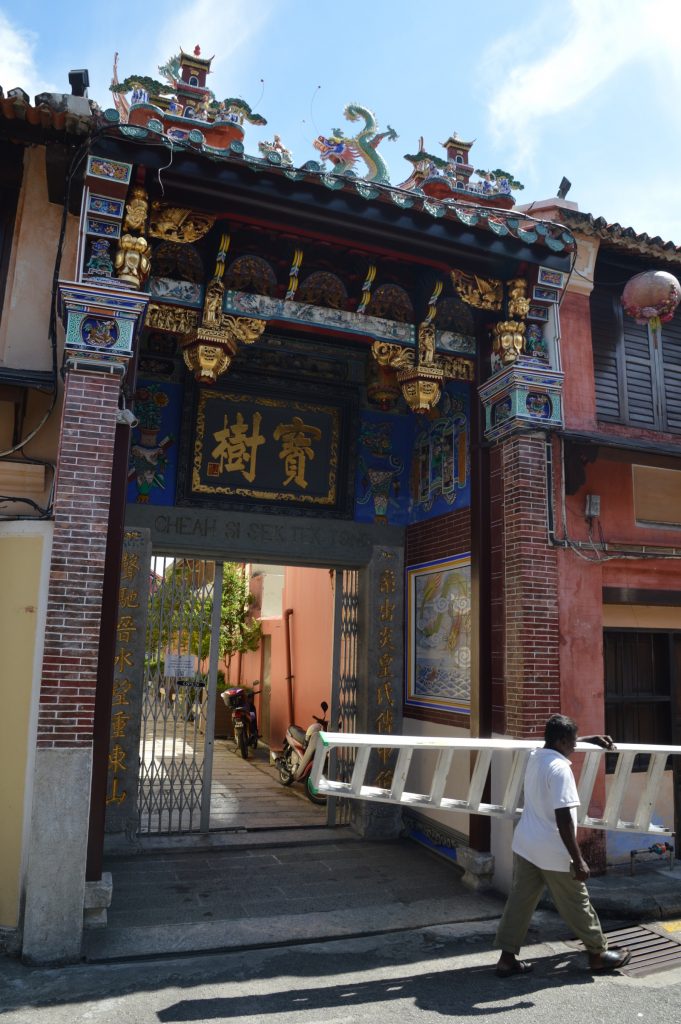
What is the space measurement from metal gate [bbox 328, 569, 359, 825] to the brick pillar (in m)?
3.86

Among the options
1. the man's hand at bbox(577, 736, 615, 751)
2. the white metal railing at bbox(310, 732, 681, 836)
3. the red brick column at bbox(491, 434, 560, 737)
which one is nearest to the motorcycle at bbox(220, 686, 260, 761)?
the red brick column at bbox(491, 434, 560, 737)

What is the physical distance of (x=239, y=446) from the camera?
839cm

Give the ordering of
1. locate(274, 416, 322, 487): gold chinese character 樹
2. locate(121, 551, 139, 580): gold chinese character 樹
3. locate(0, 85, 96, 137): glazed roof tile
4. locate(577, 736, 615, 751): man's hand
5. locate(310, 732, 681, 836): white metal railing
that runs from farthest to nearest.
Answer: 1. locate(274, 416, 322, 487): gold chinese character 樹
2. locate(121, 551, 139, 580): gold chinese character 樹
3. locate(0, 85, 96, 137): glazed roof tile
4. locate(577, 736, 615, 751): man's hand
5. locate(310, 732, 681, 836): white metal railing

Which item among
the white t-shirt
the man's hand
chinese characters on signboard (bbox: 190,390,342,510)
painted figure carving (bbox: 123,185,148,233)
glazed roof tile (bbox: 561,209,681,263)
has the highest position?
glazed roof tile (bbox: 561,209,681,263)

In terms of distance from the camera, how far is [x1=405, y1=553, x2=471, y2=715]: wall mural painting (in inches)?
297

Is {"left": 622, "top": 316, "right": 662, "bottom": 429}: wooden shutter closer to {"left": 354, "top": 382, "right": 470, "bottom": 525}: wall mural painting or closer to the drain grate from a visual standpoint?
{"left": 354, "top": 382, "right": 470, "bottom": 525}: wall mural painting

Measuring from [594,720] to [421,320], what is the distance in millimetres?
4180

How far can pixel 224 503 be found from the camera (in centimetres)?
830

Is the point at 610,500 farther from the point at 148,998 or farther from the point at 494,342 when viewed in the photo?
the point at 148,998

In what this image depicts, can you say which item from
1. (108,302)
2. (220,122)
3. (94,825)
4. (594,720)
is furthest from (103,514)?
(594,720)

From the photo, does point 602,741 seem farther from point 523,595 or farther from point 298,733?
point 298,733

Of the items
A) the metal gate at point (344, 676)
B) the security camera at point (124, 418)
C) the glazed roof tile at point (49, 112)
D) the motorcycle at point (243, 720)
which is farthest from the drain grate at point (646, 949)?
the motorcycle at point (243, 720)

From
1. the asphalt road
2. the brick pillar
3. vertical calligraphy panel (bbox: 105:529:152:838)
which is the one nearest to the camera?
the asphalt road

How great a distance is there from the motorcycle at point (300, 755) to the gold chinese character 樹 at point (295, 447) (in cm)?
334
